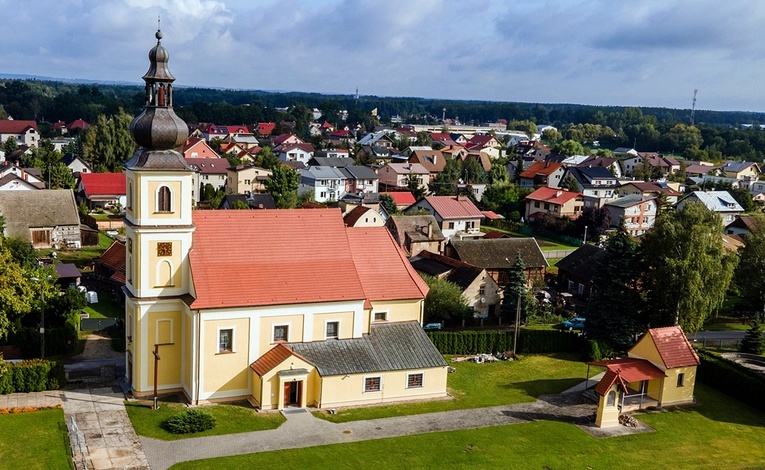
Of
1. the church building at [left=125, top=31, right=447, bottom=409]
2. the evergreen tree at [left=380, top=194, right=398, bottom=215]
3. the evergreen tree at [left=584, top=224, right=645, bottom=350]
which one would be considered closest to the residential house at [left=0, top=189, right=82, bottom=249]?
the church building at [left=125, top=31, right=447, bottom=409]

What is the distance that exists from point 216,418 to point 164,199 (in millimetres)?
9432

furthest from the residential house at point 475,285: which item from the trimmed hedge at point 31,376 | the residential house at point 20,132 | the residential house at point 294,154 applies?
the residential house at point 20,132

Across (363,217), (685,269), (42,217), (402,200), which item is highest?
(685,269)

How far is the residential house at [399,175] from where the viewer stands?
10444 centimetres

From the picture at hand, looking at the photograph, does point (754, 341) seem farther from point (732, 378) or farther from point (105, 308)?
point (105, 308)

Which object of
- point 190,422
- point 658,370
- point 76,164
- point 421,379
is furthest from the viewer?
point 76,164

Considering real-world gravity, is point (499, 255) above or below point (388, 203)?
below

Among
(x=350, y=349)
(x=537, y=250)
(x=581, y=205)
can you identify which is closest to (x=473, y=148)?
(x=581, y=205)

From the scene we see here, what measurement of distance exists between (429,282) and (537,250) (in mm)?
16675

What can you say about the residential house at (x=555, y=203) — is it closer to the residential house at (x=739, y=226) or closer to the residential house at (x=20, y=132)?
the residential house at (x=739, y=226)

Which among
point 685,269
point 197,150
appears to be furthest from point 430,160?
point 685,269

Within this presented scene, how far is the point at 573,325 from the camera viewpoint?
4659 centimetres

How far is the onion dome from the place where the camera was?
29812mm

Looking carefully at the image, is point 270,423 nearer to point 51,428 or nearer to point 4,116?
point 51,428
